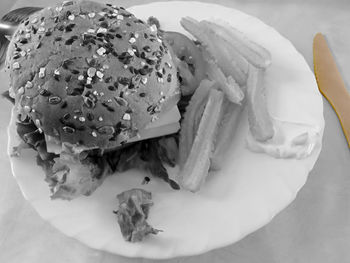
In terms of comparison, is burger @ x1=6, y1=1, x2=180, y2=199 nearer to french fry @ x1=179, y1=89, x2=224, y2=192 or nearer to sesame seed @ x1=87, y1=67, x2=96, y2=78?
sesame seed @ x1=87, y1=67, x2=96, y2=78

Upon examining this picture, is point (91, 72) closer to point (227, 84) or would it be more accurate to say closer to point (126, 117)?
point (126, 117)

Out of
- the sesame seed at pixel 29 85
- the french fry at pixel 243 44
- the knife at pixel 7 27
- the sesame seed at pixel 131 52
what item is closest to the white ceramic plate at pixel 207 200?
the french fry at pixel 243 44

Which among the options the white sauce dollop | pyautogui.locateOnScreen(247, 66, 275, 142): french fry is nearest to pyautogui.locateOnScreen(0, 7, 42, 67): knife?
pyautogui.locateOnScreen(247, 66, 275, 142): french fry

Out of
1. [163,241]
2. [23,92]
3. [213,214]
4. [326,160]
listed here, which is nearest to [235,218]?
[213,214]

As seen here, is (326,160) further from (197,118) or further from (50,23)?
(50,23)

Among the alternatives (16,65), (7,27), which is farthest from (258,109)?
(7,27)

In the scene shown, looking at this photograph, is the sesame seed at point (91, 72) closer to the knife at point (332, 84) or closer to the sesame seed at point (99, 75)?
the sesame seed at point (99, 75)
